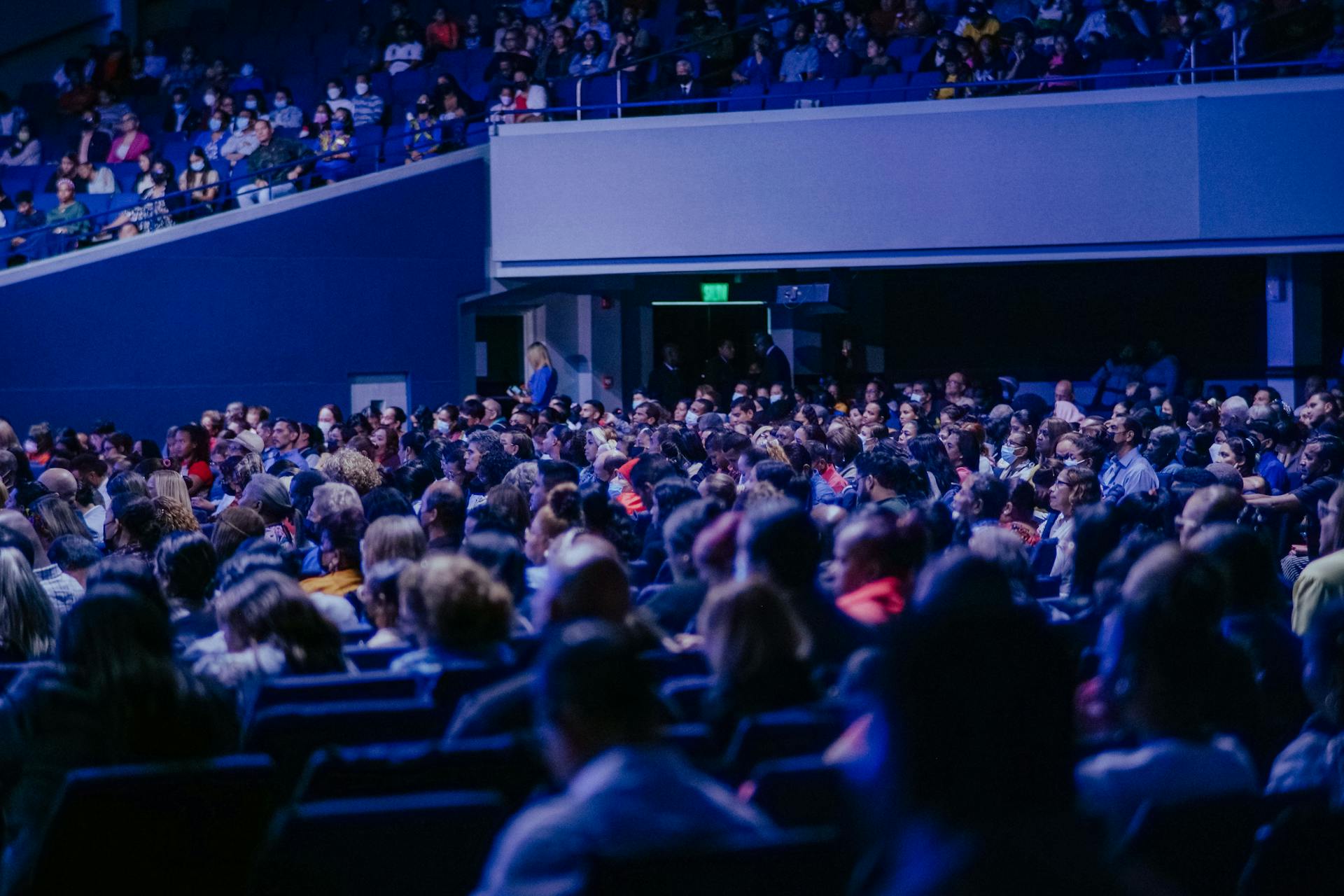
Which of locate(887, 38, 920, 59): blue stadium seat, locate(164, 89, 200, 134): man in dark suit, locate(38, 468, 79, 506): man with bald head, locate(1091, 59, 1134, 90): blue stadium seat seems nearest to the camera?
locate(38, 468, 79, 506): man with bald head

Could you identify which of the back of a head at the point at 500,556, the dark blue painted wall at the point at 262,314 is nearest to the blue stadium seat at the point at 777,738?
the back of a head at the point at 500,556

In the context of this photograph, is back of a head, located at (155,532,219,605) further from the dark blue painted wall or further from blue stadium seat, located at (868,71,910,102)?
blue stadium seat, located at (868,71,910,102)

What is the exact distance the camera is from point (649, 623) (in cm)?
419

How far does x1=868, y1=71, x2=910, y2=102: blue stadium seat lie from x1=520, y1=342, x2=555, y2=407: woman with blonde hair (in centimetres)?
415

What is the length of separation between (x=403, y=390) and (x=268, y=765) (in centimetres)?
1371

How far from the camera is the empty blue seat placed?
3.78 m

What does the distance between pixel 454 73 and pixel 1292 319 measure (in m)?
9.34

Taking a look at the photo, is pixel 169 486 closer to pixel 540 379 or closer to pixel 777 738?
pixel 777 738

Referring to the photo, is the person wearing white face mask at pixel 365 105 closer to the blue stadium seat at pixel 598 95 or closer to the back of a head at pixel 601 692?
the blue stadium seat at pixel 598 95

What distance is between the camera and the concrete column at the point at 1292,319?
15391 millimetres

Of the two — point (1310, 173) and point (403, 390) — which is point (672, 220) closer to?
point (403, 390)

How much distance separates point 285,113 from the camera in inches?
651

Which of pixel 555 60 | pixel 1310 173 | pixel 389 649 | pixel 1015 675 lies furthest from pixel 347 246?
pixel 1015 675

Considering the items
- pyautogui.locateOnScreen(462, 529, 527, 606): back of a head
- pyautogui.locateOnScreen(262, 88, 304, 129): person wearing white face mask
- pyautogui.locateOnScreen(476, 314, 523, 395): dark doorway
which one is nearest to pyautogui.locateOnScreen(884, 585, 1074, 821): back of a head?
pyautogui.locateOnScreen(462, 529, 527, 606): back of a head
